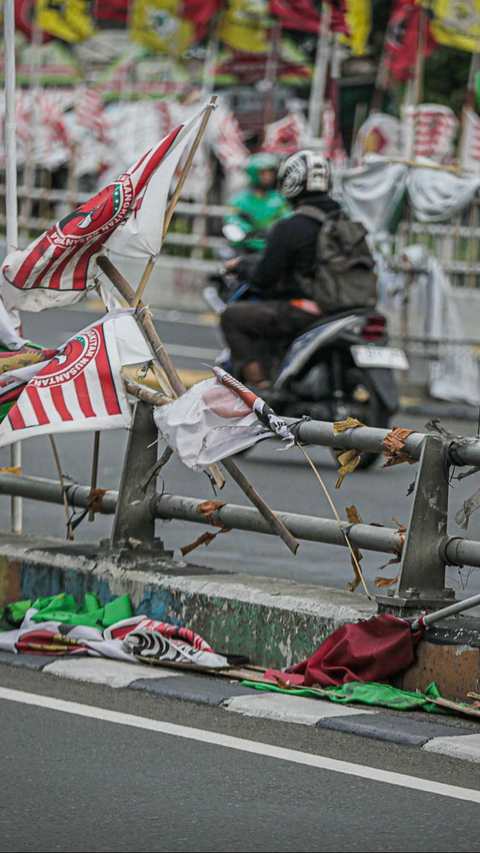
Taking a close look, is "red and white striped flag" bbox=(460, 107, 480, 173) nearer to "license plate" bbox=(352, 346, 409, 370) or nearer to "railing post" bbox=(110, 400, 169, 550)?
"license plate" bbox=(352, 346, 409, 370)

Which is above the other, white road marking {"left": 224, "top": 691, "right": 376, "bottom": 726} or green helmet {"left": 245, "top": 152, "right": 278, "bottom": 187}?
green helmet {"left": 245, "top": 152, "right": 278, "bottom": 187}

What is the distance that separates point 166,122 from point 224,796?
27.2m

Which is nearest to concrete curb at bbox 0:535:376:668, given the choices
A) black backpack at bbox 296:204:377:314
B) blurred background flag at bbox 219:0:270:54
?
black backpack at bbox 296:204:377:314

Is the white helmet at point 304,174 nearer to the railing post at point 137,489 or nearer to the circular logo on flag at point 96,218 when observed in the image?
the circular logo on flag at point 96,218

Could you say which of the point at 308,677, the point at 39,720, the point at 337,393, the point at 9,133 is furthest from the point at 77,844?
the point at 337,393

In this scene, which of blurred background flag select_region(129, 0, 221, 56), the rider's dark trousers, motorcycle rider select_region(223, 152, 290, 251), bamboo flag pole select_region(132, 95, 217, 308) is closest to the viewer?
bamboo flag pole select_region(132, 95, 217, 308)

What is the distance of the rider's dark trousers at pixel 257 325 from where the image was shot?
11852mm

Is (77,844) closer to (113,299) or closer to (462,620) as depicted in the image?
(462,620)

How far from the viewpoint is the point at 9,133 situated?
8180 mm

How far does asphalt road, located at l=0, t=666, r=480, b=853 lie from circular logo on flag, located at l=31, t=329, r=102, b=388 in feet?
4.58

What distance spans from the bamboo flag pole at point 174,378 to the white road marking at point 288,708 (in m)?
0.68

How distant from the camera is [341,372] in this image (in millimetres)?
11852

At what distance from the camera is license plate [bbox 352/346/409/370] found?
37.7 feet

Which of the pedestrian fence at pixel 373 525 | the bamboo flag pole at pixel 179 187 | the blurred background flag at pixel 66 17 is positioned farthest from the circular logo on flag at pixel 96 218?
the blurred background flag at pixel 66 17
